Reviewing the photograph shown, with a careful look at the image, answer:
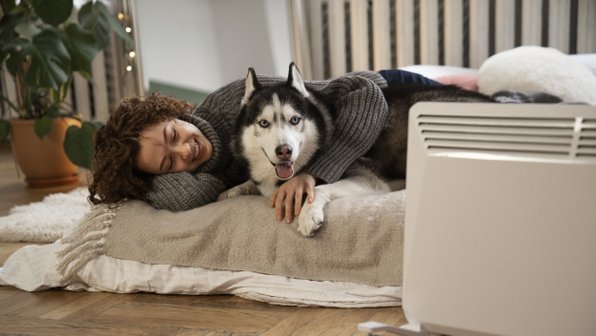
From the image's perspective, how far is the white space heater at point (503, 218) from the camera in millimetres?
931

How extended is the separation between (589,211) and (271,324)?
0.79 meters

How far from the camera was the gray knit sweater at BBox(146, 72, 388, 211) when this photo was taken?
71.9 inches

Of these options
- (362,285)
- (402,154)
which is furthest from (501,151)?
(402,154)

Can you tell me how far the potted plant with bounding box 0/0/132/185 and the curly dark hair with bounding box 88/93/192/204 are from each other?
1.36 metres

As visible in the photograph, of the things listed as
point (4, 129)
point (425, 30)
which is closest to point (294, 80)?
point (425, 30)

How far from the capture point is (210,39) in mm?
3984

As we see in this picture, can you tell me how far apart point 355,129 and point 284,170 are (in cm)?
28

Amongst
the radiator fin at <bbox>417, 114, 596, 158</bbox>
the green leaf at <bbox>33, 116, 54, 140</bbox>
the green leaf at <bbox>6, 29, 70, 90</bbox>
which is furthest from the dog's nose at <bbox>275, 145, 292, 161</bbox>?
the green leaf at <bbox>33, 116, 54, 140</bbox>

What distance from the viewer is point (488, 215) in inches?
39.2

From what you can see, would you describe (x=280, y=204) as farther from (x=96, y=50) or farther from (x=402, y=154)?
(x=96, y=50)

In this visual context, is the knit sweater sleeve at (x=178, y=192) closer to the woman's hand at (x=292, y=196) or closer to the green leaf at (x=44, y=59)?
the woman's hand at (x=292, y=196)

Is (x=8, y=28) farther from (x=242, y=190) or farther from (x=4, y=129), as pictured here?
(x=242, y=190)

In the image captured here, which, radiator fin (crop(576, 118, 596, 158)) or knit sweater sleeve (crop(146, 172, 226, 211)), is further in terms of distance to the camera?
knit sweater sleeve (crop(146, 172, 226, 211))

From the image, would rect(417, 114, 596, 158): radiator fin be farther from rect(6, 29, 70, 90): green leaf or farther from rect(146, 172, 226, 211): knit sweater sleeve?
rect(6, 29, 70, 90): green leaf
